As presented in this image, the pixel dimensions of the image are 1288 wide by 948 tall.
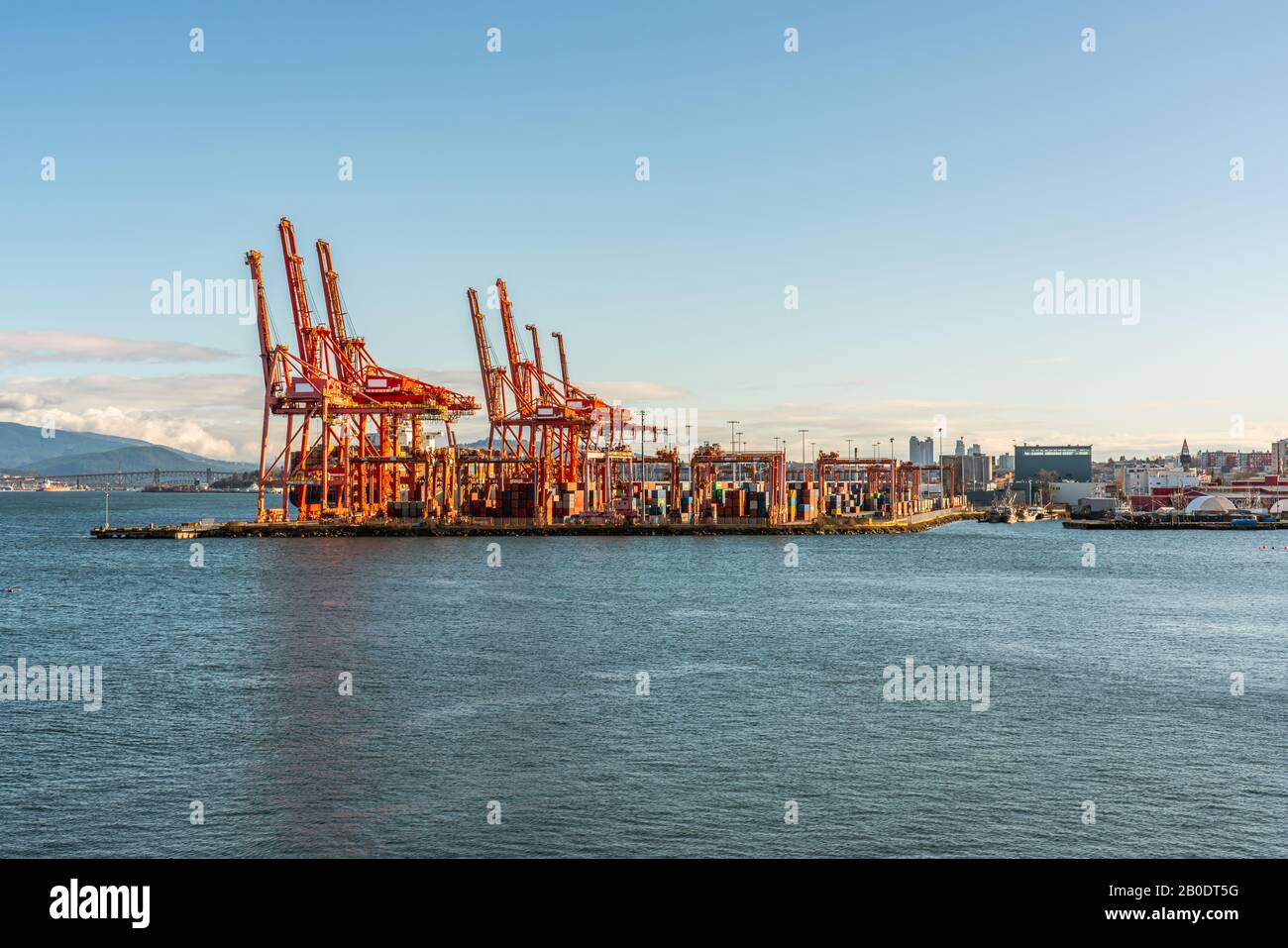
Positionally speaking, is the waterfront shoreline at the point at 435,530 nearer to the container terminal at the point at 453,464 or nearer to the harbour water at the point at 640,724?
the container terminal at the point at 453,464

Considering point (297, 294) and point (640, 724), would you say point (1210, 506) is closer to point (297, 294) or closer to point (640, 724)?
point (297, 294)

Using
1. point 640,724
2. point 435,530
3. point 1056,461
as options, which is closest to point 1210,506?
point 1056,461

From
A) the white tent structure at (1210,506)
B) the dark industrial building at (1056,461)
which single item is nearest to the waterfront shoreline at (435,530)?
the white tent structure at (1210,506)

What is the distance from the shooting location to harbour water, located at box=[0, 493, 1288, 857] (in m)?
13.0

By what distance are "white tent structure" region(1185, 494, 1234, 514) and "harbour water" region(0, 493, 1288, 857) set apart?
191 ft

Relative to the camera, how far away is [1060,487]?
131 m

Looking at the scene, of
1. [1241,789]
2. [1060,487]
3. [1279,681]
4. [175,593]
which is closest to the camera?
[1241,789]

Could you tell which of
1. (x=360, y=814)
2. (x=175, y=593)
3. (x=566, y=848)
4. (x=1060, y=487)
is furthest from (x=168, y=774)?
(x=1060, y=487)

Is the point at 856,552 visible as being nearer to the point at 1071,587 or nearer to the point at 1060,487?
the point at 1071,587

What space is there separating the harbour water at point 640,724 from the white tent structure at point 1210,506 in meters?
58.3

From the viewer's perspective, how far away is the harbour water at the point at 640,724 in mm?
12953

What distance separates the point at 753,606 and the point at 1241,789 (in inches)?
815

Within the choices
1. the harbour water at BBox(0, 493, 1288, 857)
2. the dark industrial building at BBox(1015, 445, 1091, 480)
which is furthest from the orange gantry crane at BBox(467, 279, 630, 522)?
the dark industrial building at BBox(1015, 445, 1091, 480)

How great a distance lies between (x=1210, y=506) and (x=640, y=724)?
87.6 m
